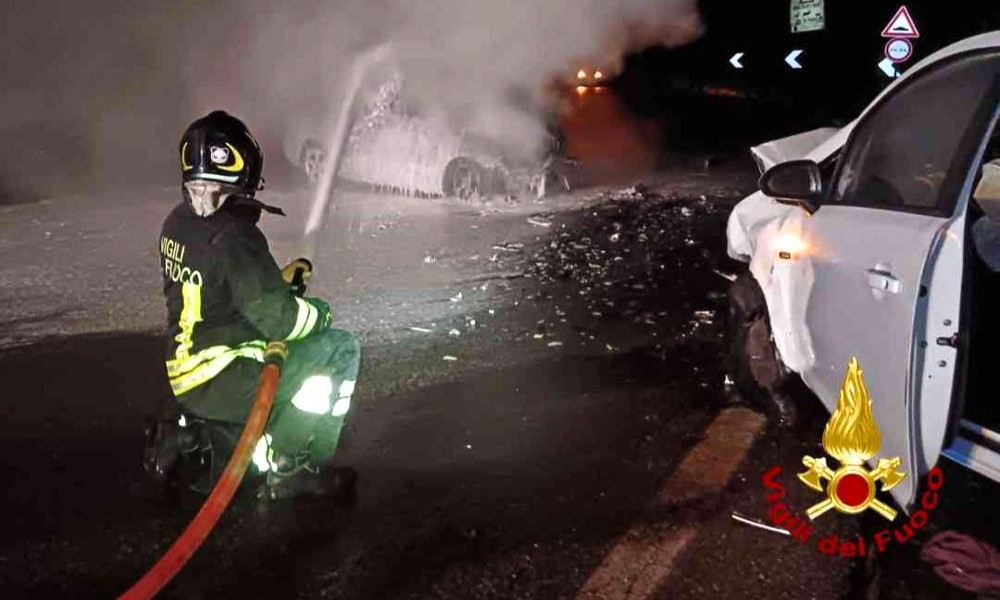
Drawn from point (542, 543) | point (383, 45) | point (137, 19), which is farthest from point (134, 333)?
point (137, 19)

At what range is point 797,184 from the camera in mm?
3924

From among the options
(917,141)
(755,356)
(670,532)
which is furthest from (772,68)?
(670,532)

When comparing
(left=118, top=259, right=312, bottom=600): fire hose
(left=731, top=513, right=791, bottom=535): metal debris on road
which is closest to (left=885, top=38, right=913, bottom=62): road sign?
(left=731, top=513, right=791, bottom=535): metal debris on road

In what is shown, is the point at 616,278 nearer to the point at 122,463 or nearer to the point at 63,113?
the point at 122,463

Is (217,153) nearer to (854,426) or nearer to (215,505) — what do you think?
(215,505)

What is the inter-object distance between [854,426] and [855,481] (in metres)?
0.34

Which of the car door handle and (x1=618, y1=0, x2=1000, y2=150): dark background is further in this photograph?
(x1=618, y1=0, x2=1000, y2=150): dark background

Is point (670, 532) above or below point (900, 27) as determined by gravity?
below

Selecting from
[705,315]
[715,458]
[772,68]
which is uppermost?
[772,68]

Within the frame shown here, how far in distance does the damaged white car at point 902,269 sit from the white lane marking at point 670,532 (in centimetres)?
31

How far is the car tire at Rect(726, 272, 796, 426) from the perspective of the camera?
14.9 ft

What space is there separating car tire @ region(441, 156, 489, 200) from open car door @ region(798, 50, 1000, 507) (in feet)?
25.1

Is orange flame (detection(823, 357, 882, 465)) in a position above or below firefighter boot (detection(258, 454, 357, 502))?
above

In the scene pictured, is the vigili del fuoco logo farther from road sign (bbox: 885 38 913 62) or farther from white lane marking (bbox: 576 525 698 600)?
road sign (bbox: 885 38 913 62)
